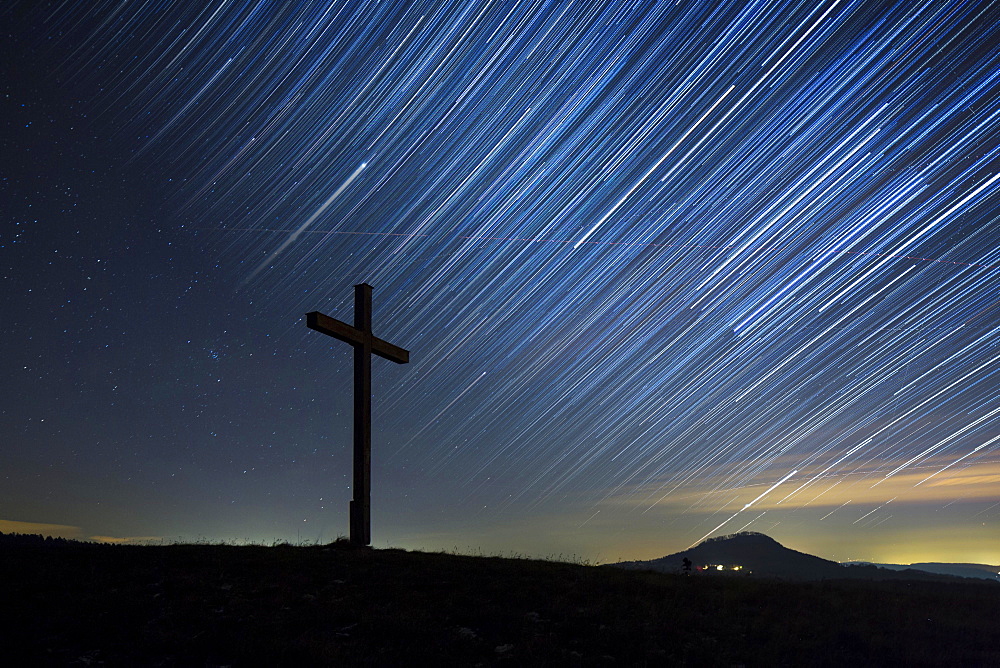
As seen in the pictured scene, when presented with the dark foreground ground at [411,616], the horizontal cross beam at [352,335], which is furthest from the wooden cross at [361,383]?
the dark foreground ground at [411,616]

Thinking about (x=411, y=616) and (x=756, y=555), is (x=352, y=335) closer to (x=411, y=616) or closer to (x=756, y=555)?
(x=411, y=616)

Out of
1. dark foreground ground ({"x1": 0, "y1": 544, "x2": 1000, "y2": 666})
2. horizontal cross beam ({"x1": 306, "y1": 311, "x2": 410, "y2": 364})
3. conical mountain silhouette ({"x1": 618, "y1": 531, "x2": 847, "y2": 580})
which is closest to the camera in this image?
dark foreground ground ({"x1": 0, "y1": 544, "x2": 1000, "y2": 666})

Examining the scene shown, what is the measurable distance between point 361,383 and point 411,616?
6081 mm

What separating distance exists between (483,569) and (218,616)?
435 centimetres

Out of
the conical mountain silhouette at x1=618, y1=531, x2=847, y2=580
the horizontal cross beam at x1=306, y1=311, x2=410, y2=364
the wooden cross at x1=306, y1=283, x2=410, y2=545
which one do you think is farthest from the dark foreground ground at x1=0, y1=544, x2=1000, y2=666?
the conical mountain silhouette at x1=618, y1=531, x2=847, y2=580

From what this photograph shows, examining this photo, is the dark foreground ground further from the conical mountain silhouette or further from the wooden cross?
the conical mountain silhouette

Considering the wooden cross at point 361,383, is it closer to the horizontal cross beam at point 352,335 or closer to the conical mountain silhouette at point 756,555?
the horizontal cross beam at point 352,335

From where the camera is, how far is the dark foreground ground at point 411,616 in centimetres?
747

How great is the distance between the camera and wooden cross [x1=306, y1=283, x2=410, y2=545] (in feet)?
43.4

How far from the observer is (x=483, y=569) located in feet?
37.9

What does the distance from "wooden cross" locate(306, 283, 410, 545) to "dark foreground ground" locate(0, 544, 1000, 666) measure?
1212 millimetres

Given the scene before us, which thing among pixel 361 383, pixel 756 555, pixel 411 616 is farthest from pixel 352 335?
pixel 756 555

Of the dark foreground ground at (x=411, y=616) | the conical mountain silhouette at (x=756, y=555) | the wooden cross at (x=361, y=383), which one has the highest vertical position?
the conical mountain silhouette at (x=756, y=555)

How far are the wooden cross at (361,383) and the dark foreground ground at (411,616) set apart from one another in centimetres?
121
